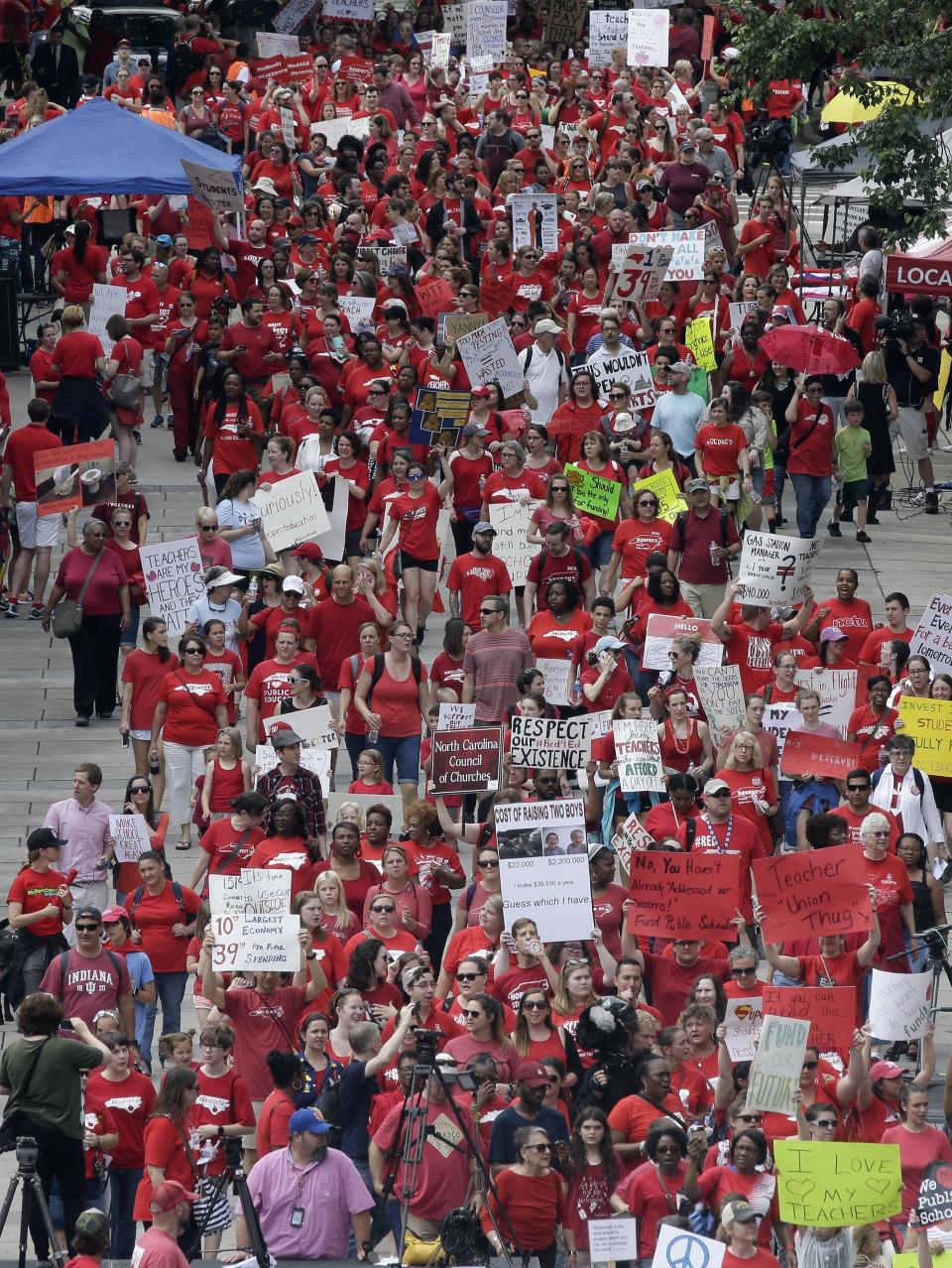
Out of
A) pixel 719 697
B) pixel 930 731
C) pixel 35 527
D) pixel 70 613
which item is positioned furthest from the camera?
pixel 35 527

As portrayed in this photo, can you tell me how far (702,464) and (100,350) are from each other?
5217 mm

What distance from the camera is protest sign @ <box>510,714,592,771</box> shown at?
51.6 feet

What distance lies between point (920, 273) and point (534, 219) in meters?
3.67

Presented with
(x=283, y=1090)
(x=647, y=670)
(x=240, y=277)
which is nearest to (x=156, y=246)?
(x=240, y=277)

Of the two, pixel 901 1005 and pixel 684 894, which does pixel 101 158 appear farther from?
pixel 901 1005

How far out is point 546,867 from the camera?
1387cm

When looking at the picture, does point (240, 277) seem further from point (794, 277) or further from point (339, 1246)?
point (339, 1246)

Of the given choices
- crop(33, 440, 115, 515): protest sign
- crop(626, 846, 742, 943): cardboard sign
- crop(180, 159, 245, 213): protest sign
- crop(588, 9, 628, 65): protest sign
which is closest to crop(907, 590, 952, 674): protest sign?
crop(626, 846, 742, 943): cardboard sign

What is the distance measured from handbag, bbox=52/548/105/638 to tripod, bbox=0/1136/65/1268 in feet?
23.5

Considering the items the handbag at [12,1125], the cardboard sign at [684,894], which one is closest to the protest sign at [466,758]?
the cardboard sign at [684,894]

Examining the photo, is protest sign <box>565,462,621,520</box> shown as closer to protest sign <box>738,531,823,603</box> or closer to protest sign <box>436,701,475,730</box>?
protest sign <box>738,531,823,603</box>

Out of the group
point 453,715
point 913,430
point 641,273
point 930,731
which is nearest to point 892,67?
point 641,273

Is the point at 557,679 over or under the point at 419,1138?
over

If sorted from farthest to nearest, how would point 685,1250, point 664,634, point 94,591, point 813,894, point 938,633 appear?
1. point 94,591
2. point 938,633
3. point 664,634
4. point 813,894
5. point 685,1250
